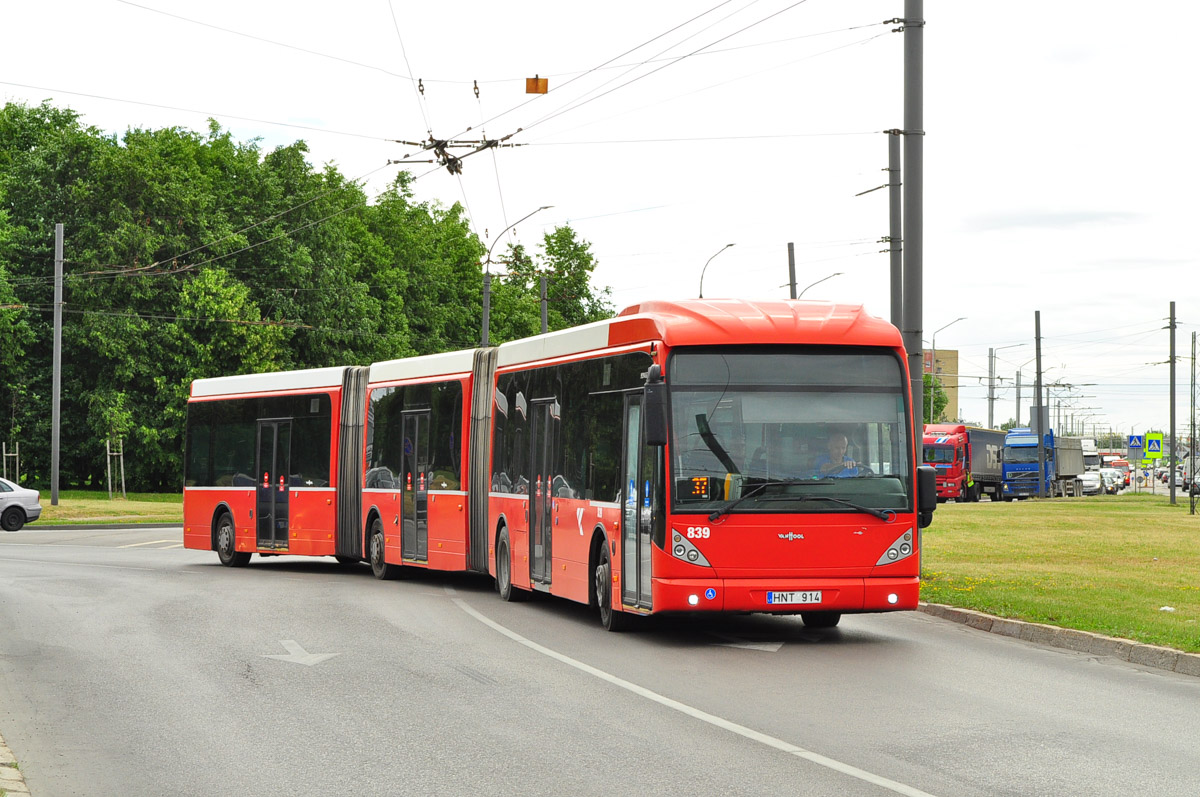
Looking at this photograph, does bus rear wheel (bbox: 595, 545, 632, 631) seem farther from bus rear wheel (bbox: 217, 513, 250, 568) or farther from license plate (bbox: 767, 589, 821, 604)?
bus rear wheel (bbox: 217, 513, 250, 568)

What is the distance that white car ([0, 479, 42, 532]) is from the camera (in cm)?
4084

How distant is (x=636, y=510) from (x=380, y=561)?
956 cm

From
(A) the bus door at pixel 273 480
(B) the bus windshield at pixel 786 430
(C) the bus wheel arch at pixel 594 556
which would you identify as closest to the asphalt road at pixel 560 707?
(C) the bus wheel arch at pixel 594 556

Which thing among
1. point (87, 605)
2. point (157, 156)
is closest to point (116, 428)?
point (157, 156)

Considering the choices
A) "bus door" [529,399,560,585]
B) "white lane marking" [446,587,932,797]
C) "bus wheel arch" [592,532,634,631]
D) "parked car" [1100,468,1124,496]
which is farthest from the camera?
"parked car" [1100,468,1124,496]

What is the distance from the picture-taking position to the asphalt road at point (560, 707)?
7.85 meters

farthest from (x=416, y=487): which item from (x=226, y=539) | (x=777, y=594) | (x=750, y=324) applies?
(x=777, y=594)

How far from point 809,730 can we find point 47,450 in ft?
183

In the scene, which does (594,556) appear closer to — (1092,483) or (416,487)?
(416,487)

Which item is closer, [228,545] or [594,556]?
[594,556]

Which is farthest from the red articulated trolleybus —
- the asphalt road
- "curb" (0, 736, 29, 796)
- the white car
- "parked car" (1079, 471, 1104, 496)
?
"parked car" (1079, 471, 1104, 496)

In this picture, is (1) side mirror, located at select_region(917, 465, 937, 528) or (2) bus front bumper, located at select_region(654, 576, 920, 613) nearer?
(2) bus front bumper, located at select_region(654, 576, 920, 613)

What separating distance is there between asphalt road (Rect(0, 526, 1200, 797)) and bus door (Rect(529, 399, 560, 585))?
24.4 inches

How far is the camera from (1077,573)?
2141 centimetres
